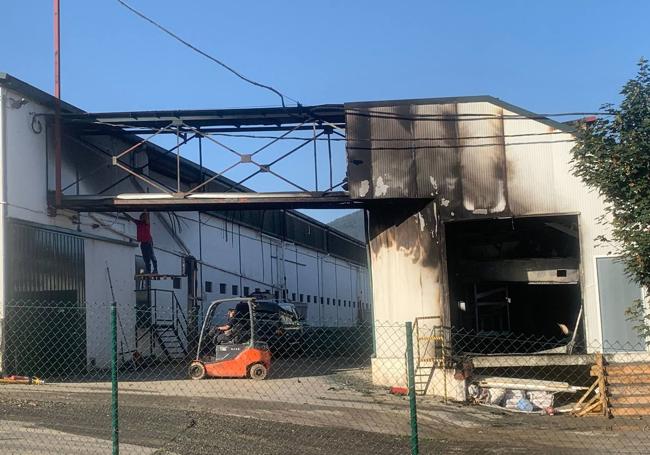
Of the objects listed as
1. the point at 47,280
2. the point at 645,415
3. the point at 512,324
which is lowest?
the point at 645,415

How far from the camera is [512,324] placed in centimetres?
2195

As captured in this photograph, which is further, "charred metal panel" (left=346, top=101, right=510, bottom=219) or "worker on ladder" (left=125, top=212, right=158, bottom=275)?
"worker on ladder" (left=125, top=212, right=158, bottom=275)

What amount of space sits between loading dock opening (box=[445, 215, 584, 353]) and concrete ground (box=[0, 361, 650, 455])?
4.62 meters

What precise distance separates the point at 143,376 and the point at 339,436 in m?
8.98

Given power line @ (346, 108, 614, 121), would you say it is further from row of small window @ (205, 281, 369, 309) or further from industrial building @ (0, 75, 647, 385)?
row of small window @ (205, 281, 369, 309)

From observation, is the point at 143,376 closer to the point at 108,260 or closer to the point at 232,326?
the point at 232,326

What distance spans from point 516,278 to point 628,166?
20.3 ft

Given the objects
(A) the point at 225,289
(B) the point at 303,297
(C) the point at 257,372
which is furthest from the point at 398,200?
(B) the point at 303,297

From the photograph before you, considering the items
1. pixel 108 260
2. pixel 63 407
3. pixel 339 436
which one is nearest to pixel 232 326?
pixel 108 260

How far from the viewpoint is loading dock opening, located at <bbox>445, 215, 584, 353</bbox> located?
17938mm

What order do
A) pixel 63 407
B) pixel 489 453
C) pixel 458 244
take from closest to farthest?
pixel 489 453 < pixel 63 407 < pixel 458 244

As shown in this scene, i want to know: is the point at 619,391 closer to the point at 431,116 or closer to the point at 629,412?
the point at 629,412

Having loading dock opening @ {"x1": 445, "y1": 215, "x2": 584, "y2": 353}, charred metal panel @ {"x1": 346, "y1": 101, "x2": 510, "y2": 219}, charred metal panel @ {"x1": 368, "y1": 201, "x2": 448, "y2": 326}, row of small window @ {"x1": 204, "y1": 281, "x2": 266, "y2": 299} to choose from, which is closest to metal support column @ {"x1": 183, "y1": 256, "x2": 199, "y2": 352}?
row of small window @ {"x1": 204, "y1": 281, "x2": 266, "y2": 299}

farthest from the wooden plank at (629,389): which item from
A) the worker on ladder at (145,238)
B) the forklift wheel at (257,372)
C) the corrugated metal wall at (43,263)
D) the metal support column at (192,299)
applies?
the metal support column at (192,299)
